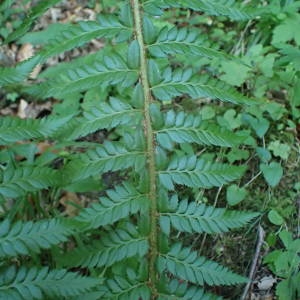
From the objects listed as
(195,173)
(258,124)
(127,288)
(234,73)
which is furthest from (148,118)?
(234,73)

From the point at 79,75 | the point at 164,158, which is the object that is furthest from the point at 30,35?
the point at 164,158

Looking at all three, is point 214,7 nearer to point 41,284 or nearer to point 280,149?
point 41,284

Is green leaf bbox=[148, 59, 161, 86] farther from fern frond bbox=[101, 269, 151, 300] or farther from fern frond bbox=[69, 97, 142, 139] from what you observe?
fern frond bbox=[101, 269, 151, 300]

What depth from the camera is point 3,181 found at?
1.50 metres

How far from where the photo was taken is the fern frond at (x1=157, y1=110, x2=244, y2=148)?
155 centimetres

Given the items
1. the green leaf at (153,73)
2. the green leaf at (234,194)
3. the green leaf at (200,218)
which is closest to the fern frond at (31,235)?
the green leaf at (200,218)

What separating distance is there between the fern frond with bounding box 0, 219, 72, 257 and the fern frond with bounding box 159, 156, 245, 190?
380 millimetres

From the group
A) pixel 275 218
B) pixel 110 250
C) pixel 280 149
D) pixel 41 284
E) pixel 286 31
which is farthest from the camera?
pixel 286 31

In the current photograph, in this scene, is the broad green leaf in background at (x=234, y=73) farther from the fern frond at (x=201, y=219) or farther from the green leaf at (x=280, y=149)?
the fern frond at (x=201, y=219)

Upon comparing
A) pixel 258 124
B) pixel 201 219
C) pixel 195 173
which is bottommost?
pixel 258 124

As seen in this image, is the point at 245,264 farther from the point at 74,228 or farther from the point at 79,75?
the point at 79,75

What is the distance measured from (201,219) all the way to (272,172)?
3.07 ft

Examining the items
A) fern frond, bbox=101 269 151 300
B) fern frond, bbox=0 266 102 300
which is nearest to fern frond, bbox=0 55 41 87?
fern frond, bbox=0 266 102 300

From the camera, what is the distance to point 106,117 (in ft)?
5.01
